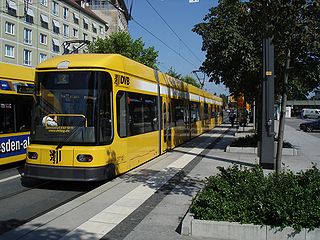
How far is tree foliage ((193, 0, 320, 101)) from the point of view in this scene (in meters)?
6.48

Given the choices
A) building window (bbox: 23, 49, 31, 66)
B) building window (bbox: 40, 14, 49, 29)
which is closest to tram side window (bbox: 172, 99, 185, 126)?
building window (bbox: 23, 49, 31, 66)

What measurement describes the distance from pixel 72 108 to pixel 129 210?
276 cm

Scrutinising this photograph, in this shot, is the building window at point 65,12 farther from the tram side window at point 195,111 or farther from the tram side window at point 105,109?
the tram side window at point 105,109

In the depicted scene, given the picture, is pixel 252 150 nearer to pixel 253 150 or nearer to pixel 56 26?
pixel 253 150

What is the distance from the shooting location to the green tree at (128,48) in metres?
45.3

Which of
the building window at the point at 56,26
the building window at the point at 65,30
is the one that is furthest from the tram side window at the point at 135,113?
the building window at the point at 65,30

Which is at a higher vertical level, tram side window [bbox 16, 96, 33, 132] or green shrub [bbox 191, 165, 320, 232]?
tram side window [bbox 16, 96, 33, 132]

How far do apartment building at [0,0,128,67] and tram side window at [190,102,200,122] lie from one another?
71.4ft

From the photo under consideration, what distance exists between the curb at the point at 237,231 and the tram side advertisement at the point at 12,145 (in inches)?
292

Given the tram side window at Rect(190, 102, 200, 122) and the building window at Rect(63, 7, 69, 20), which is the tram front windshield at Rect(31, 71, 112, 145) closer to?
the tram side window at Rect(190, 102, 200, 122)

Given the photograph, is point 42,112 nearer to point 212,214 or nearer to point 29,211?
point 29,211

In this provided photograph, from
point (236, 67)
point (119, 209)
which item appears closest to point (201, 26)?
point (236, 67)

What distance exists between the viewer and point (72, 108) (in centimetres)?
882

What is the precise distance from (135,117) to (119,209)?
167 inches
